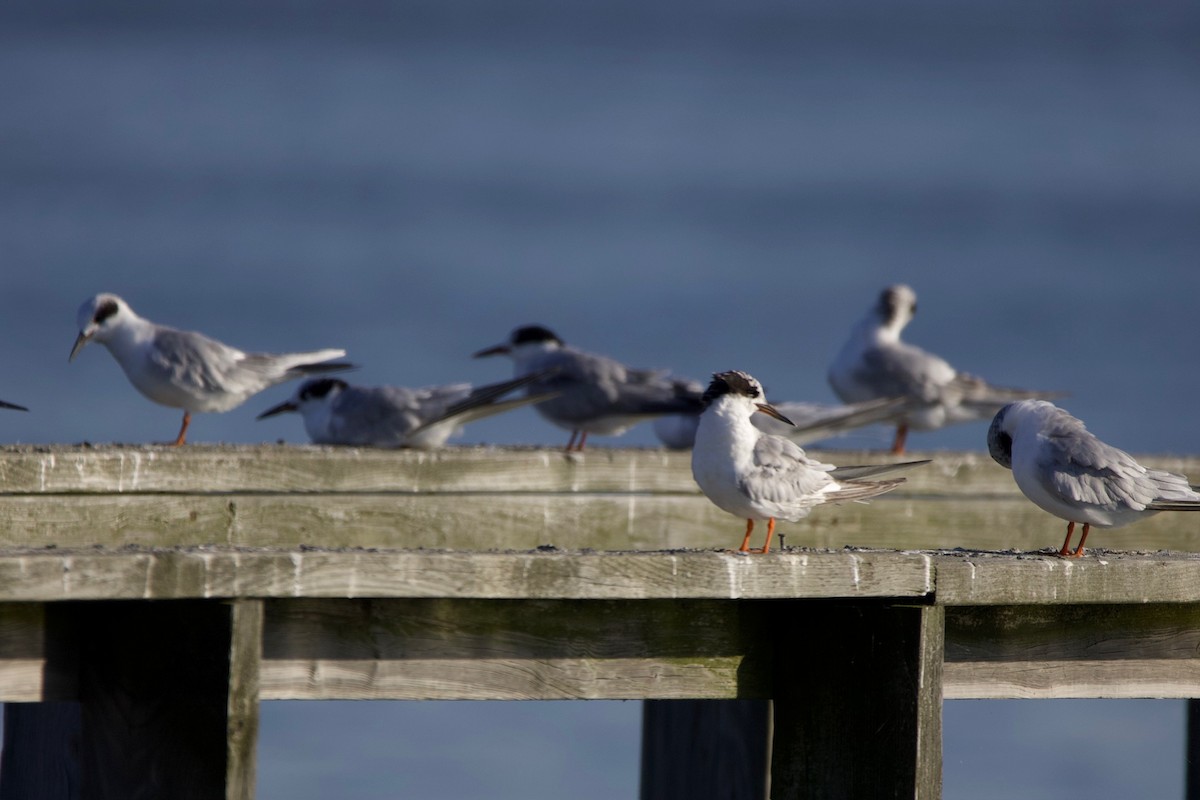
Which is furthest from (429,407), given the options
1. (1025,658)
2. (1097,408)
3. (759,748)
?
(1097,408)

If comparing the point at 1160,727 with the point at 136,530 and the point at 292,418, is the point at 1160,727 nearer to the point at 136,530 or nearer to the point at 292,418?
the point at 136,530

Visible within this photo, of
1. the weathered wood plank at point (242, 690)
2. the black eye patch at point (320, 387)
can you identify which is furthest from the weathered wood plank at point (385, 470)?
the black eye patch at point (320, 387)

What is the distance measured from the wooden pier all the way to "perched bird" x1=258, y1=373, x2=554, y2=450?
217cm

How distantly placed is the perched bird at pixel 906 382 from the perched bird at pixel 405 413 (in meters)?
2.70

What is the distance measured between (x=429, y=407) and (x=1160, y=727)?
4.96m

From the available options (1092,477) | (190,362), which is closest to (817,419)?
(1092,477)

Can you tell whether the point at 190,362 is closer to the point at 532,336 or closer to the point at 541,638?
the point at 532,336

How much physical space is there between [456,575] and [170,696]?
0.54m

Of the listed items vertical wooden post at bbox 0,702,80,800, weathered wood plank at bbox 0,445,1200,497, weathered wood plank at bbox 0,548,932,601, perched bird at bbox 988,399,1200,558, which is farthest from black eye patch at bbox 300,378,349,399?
weathered wood plank at bbox 0,548,932,601

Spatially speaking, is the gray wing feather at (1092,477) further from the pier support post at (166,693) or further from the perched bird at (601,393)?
the perched bird at (601,393)

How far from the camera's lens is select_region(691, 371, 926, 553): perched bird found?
3906 millimetres

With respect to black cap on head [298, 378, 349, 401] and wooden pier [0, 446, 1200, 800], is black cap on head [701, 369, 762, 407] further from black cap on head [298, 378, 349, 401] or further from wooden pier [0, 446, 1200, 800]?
black cap on head [298, 378, 349, 401]

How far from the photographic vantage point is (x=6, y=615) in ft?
9.35

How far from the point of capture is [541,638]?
10.5 ft
